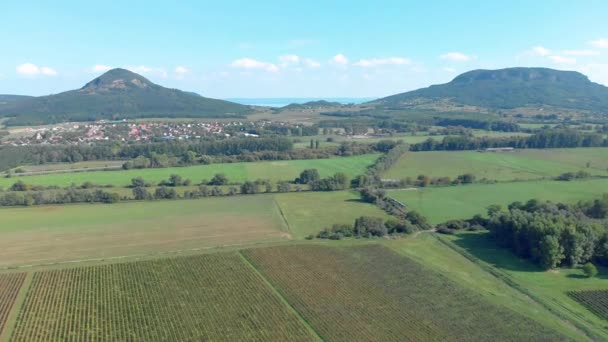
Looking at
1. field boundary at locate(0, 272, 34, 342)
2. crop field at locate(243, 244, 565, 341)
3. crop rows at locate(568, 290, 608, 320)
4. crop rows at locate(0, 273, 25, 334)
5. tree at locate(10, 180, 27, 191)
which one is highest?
tree at locate(10, 180, 27, 191)

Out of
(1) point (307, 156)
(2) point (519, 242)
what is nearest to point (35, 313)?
(2) point (519, 242)

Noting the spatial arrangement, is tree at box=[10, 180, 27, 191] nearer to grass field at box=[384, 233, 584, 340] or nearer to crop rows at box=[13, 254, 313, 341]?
crop rows at box=[13, 254, 313, 341]

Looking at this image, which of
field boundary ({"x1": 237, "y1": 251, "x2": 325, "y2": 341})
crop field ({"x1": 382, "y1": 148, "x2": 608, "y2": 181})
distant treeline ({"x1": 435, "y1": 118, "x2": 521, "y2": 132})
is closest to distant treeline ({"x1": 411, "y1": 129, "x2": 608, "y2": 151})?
crop field ({"x1": 382, "y1": 148, "x2": 608, "y2": 181})

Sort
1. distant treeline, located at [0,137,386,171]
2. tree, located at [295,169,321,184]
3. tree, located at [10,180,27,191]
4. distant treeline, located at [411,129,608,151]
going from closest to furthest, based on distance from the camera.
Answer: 1. tree, located at [10,180,27,191]
2. tree, located at [295,169,321,184]
3. distant treeline, located at [0,137,386,171]
4. distant treeline, located at [411,129,608,151]

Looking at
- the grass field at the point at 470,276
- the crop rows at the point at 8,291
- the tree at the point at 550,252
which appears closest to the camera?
the crop rows at the point at 8,291

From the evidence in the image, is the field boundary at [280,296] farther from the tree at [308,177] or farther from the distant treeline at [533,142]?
the distant treeline at [533,142]

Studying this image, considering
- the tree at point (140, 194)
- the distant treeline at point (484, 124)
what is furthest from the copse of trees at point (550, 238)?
the distant treeline at point (484, 124)

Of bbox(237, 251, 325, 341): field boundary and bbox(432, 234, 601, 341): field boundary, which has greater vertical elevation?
bbox(237, 251, 325, 341): field boundary

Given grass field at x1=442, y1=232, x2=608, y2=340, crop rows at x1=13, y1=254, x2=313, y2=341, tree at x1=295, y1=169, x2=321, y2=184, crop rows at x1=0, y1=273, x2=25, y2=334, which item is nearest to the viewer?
crop rows at x1=13, y1=254, x2=313, y2=341
